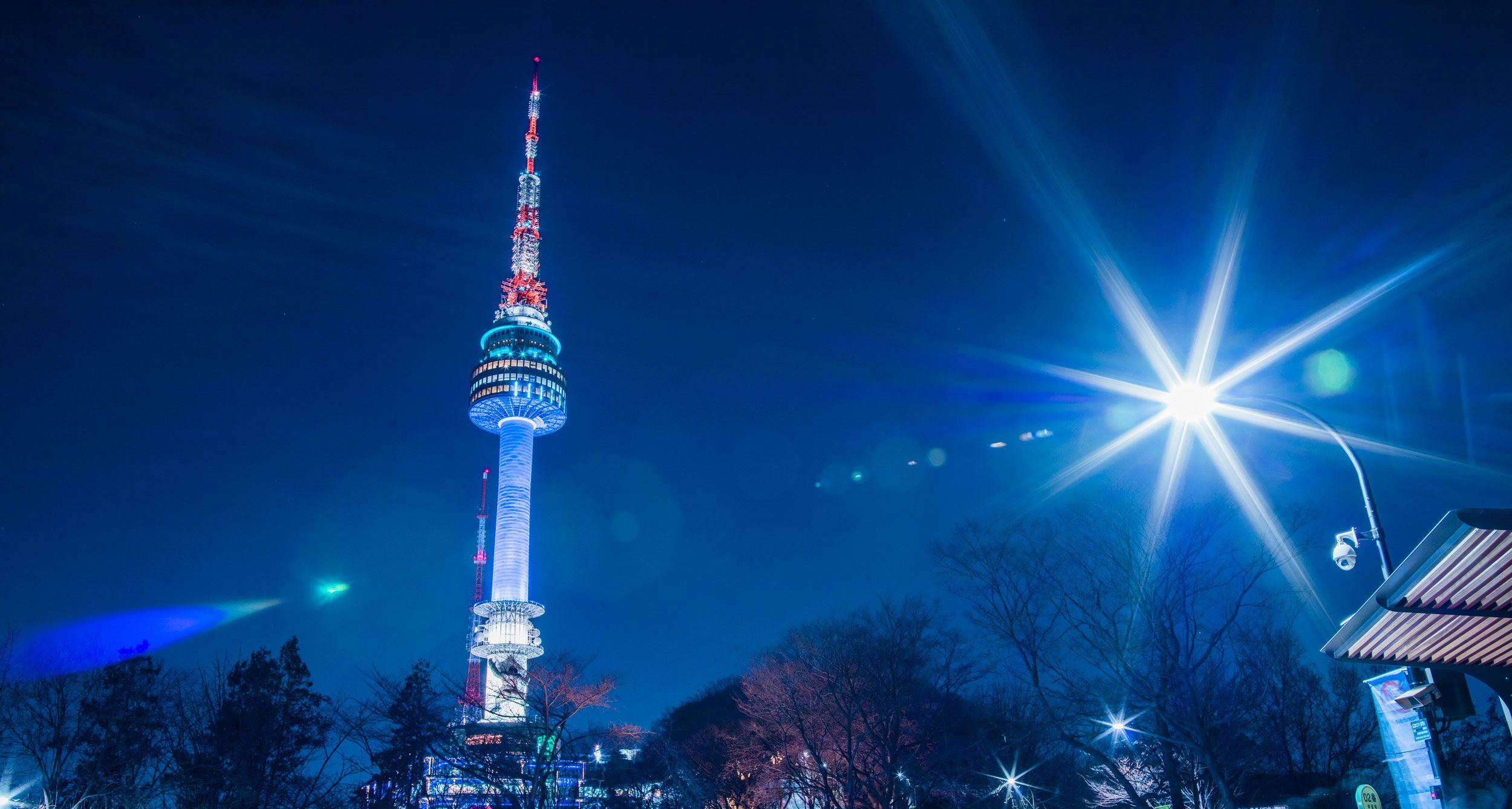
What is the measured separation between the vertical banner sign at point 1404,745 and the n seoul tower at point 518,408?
106385mm

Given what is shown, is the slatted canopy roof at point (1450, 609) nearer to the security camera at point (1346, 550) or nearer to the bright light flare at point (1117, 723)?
the security camera at point (1346, 550)

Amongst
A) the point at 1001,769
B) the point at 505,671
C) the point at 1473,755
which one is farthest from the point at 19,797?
the point at 1473,755

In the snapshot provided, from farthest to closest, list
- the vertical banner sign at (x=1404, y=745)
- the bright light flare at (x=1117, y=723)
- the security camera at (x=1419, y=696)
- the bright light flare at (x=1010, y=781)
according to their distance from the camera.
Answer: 1. the bright light flare at (x=1010, y=781)
2. the bright light flare at (x=1117, y=723)
3. the security camera at (x=1419, y=696)
4. the vertical banner sign at (x=1404, y=745)

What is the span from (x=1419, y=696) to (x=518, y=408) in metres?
114

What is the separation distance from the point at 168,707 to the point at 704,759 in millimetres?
26834

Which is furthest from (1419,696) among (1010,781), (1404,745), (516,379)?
(516,379)

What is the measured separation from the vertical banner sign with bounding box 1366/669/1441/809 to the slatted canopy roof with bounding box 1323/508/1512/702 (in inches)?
12.9

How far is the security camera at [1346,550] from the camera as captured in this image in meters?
11.7

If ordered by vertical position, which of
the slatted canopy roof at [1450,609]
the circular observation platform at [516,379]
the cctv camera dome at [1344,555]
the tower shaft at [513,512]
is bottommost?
the slatted canopy roof at [1450,609]

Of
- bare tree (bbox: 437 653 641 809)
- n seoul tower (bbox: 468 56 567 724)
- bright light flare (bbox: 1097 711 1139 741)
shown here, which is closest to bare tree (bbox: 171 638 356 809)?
bare tree (bbox: 437 653 641 809)

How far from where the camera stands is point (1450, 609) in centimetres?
880

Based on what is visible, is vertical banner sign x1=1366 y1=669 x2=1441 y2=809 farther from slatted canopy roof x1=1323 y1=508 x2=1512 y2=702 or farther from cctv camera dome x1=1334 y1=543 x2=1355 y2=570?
cctv camera dome x1=1334 y1=543 x2=1355 y2=570

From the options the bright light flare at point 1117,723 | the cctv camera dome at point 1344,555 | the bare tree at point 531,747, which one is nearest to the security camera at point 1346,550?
the cctv camera dome at point 1344,555

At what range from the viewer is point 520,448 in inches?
4646
